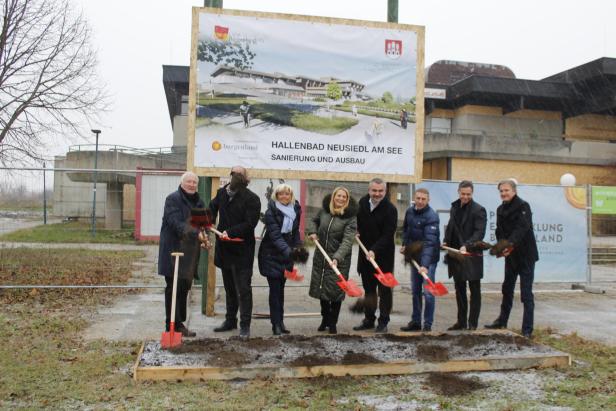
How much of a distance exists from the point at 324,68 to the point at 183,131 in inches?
1046

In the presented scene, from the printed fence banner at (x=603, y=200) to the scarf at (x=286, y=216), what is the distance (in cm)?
667

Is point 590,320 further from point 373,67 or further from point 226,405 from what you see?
point 226,405

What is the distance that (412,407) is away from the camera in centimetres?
432

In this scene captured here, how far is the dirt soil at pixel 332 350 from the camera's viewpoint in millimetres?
5043

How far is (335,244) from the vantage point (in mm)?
6414

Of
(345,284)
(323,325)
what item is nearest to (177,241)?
(345,284)

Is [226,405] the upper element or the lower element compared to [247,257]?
lower

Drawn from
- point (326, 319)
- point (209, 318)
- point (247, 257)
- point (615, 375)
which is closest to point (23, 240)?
point (209, 318)

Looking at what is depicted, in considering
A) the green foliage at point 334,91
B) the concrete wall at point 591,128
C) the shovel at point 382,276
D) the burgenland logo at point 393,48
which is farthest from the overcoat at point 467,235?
the concrete wall at point 591,128

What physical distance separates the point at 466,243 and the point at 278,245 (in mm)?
2228

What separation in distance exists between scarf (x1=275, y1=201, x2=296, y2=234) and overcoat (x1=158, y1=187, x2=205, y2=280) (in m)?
0.96

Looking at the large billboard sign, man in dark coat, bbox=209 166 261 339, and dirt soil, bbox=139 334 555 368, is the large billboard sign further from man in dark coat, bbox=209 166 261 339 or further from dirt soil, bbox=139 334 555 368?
dirt soil, bbox=139 334 555 368

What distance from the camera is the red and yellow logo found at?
7293 millimetres

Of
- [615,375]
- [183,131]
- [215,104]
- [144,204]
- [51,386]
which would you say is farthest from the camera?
[183,131]
